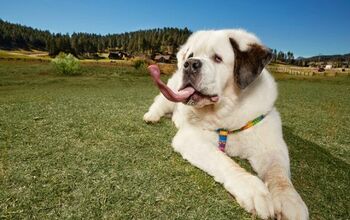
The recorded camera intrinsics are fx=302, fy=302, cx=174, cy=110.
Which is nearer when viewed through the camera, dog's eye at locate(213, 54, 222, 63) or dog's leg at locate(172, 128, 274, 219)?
dog's leg at locate(172, 128, 274, 219)

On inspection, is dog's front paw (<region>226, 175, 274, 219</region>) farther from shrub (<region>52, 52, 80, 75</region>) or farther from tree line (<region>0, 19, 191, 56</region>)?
tree line (<region>0, 19, 191, 56</region>)

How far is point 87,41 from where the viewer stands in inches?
5472

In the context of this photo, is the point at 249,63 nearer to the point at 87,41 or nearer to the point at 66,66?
the point at 66,66

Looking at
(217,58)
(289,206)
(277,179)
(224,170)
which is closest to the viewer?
(289,206)

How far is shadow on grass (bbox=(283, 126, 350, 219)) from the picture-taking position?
3.10 m

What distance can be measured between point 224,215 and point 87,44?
472ft

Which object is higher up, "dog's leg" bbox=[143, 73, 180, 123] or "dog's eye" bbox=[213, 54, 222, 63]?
"dog's eye" bbox=[213, 54, 222, 63]

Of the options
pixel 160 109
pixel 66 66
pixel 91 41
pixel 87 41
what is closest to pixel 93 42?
pixel 91 41

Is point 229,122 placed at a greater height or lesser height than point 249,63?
lesser

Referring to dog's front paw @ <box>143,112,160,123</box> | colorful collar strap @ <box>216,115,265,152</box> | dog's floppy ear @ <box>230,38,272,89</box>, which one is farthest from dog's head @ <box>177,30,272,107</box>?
dog's front paw @ <box>143,112,160,123</box>

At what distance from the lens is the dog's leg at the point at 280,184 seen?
104 inches

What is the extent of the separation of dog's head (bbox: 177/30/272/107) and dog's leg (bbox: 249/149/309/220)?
98cm

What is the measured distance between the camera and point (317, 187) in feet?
11.8

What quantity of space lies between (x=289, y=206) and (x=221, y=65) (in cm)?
209
